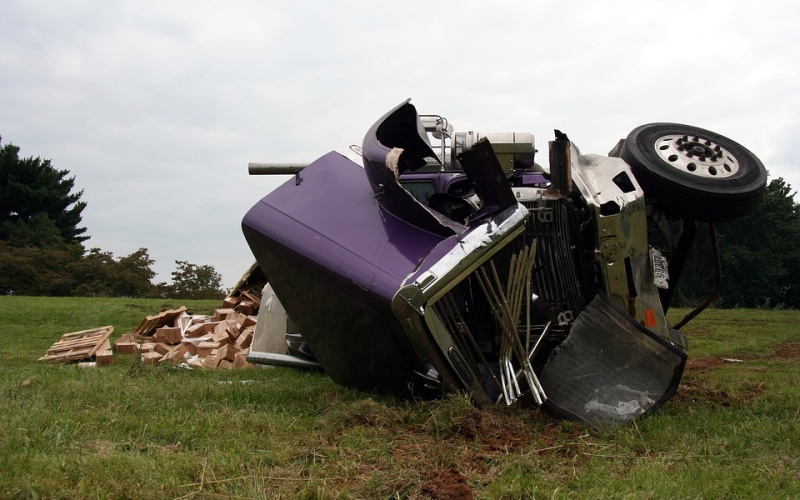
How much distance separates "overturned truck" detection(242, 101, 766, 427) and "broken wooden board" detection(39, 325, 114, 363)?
4.82 m

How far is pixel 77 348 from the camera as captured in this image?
30.3ft

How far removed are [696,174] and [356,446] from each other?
3.21 meters

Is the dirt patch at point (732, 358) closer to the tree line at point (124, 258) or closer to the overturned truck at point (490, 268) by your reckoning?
the overturned truck at point (490, 268)

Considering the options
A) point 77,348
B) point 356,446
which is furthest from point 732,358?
point 77,348

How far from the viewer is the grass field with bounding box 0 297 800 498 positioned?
3.02 metres

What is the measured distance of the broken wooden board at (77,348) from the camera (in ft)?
29.0

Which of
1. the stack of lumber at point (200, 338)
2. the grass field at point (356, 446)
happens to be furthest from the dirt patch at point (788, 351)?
the stack of lumber at point (200, 338)

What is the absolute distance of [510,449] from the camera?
3699 millimetres

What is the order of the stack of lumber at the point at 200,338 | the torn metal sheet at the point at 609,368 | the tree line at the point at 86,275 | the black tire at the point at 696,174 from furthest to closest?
1. the tree line at the point at 86,275
2. the stack of lumber at the point at 200,338
3. the black tire at the point at 696,174
4. the torn metal sheet at the point at 609,368

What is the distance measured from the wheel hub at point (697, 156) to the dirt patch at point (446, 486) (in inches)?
127

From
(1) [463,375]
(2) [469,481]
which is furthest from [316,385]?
(2) [469,481]

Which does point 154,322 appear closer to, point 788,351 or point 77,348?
point 77,348

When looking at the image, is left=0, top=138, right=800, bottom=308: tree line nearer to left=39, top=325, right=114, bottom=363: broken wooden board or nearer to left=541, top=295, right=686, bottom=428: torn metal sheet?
left=39, top=325, right=114, bottom=363: broken wooden board

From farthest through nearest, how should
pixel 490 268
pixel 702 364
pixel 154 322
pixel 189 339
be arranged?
pixel 154 322
pixel 189 339
pixel 702 364
pixel 490 268
